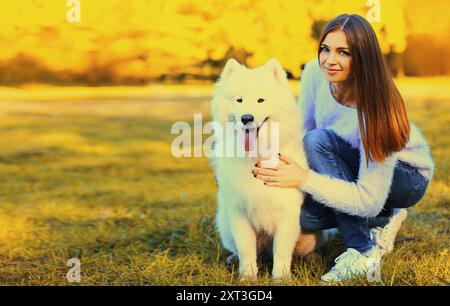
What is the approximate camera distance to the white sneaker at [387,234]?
9.34ft

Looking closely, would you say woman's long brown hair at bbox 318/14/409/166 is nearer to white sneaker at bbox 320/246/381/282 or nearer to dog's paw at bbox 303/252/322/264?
white sneaker at bbox 320/246/381/282

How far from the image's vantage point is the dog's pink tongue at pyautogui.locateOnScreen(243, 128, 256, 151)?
2398 millimetres

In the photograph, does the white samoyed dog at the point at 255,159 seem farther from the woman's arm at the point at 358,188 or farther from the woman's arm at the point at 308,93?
the woman's arm at the point at 308,93

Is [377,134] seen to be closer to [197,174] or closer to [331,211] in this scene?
[331,211]

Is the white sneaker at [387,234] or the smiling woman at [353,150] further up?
the smiling woman at [353,150]

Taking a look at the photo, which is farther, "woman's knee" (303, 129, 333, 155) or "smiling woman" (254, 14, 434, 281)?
"woman's knee" (303, 129, 333, 155)

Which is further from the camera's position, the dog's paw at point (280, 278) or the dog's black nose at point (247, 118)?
the dog's paw at point (280, 278)

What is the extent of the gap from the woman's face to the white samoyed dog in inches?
7.7

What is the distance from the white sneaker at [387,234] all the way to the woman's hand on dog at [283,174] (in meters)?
0.66

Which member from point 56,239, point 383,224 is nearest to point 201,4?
point 56,239

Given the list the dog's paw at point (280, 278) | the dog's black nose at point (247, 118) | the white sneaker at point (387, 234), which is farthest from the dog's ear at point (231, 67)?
the white sneaker at point (387, 234)

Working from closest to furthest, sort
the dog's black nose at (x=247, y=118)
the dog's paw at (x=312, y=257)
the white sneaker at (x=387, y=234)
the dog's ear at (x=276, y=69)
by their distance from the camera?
1. the dog's black nose at (x=247, y=118)
2. the dog's ear at (x=276, y=69)
3. the dog's paw at (x=312, y=257)
4. the white sneaker at (x=387, y=234)

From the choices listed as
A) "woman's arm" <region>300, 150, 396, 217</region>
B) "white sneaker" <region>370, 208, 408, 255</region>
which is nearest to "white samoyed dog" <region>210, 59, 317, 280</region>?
"woman's arm" <region>300, 150, 396, 217</region>

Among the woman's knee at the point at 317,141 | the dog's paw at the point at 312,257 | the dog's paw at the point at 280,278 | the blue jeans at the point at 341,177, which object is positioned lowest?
the dog's paw at the point at 280,278
